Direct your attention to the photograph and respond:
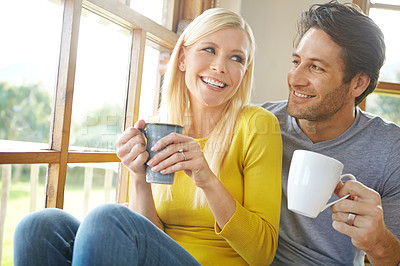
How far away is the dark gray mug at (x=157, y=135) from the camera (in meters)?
0.92

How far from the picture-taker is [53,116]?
1.23 meters

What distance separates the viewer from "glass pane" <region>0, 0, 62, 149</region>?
3.68 ft

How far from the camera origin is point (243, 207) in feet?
3.47

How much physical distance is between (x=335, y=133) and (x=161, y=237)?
2.53 ft

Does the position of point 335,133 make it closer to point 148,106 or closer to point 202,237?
point 202,237

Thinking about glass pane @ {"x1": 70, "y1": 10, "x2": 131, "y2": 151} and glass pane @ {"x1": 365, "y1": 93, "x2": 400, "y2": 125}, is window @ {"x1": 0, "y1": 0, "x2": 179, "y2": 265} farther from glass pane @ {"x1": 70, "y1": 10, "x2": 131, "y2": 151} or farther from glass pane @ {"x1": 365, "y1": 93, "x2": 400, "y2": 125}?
glass pane @ {"x1": 365, "y1": 93, "x2": 400, "y2": 125}

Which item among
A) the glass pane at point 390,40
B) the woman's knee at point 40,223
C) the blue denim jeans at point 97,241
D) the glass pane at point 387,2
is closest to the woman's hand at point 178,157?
the blue denim jeans at point 97,241

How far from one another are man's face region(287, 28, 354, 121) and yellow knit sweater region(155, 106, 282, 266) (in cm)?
19

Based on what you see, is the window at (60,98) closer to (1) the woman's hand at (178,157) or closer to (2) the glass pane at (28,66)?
(2) the glass pane at (28,66)

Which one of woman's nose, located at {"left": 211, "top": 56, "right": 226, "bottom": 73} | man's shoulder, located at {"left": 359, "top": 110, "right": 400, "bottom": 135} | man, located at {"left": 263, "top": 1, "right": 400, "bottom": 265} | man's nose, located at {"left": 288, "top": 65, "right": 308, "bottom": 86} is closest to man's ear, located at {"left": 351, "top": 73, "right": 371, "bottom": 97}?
man, located at {"left": 263, "top": 1, "right": 400, "bottom": 265}

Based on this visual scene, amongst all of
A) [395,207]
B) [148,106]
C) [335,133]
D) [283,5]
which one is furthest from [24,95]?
[283,5]

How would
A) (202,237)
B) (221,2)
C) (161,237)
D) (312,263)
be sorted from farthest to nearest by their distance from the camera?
(221,2) → (312,263) → (202,237) → (161,237)

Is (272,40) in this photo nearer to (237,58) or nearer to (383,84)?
(383,84)

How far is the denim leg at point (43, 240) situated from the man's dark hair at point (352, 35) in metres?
1.04
